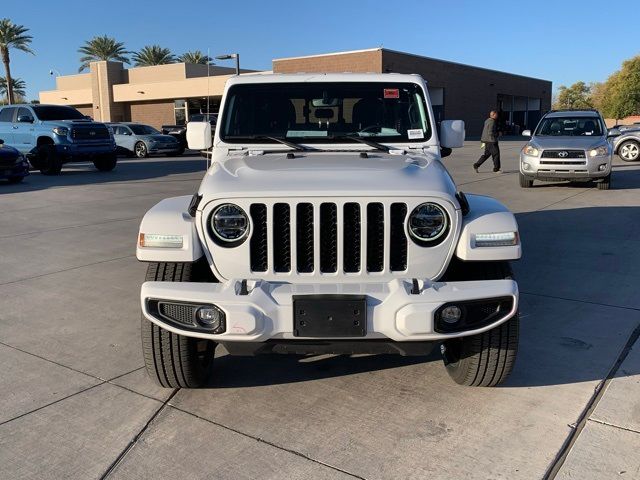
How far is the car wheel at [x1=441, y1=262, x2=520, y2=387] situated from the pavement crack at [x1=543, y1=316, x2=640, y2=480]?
18.2 inches

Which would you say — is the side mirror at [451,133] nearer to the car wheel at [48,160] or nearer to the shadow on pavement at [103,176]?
the shadow on pavement at [103,176]

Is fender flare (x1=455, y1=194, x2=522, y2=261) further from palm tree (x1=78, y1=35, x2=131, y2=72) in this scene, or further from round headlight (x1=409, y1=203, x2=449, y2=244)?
palm tree (x1=78, y1=35, x2=131, y2=72)

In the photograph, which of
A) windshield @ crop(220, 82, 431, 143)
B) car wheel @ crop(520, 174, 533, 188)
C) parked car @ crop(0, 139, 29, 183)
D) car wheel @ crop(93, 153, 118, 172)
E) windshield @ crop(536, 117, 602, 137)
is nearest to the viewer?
windshield @ crop(220, 82, 431, 143)

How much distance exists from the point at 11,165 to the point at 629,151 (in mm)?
20115

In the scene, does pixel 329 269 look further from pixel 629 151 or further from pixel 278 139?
pixel 629 151

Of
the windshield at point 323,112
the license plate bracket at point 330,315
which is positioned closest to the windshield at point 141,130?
the windshield at point 323,112

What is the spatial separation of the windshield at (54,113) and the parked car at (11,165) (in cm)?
322

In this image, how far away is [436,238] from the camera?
3189mm

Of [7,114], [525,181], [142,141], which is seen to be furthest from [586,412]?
[142,141]

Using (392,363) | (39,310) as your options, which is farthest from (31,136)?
(392,363)

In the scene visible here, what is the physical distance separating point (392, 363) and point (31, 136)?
56.2 ft

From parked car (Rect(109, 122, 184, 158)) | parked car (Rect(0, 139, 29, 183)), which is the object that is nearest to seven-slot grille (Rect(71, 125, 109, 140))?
parked car (Rect(0, 139, 29, 183))

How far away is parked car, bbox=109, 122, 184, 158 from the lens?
83.8 feet

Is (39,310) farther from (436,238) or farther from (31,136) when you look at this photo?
(31,136)
